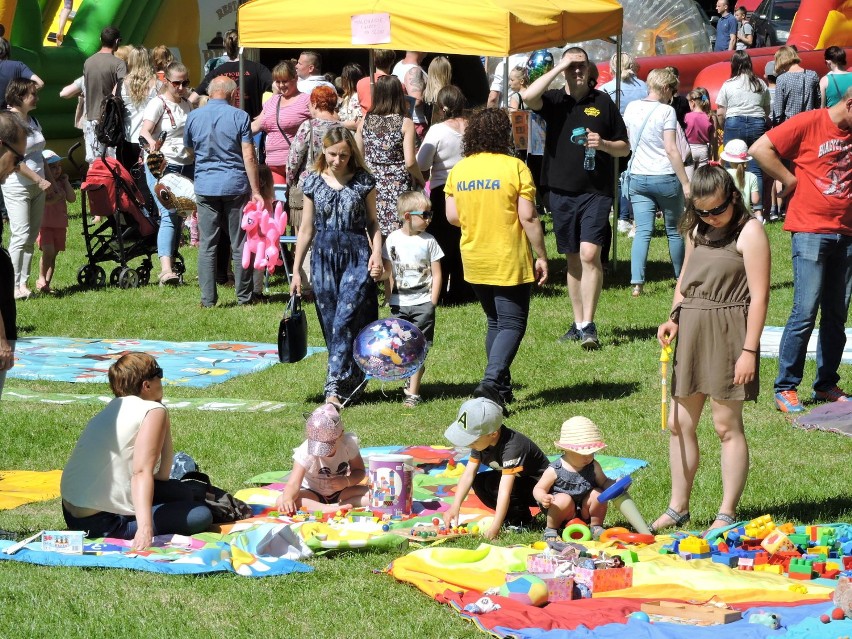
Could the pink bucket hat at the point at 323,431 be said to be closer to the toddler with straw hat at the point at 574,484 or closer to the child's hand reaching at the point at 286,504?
the child's hand reaching at the point at 286,504

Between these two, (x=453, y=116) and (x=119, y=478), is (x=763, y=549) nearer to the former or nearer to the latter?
(x=119, y=478)

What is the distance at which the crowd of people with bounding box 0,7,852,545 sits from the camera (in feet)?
19.7

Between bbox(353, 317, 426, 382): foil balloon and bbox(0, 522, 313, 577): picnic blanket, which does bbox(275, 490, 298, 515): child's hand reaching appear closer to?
bbox(0, 522, 313, 577): picnic blanket

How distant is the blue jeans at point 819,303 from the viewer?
8.20 m

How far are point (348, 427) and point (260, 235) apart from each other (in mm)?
4314

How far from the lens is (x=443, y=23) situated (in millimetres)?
11844

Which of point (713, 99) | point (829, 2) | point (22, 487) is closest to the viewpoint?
point (22, 487)

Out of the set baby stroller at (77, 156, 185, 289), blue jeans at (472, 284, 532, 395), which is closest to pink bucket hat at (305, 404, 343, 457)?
blue jeans at (472, 284, 532, 395)

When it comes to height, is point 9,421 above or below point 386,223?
below

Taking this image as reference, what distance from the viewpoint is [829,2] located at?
21750 millimetres

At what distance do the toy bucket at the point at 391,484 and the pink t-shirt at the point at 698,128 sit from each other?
10092 mm

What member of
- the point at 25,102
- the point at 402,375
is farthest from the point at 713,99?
the point at 402,375

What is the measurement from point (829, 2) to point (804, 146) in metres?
14.9

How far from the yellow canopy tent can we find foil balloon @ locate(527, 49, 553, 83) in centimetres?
207
